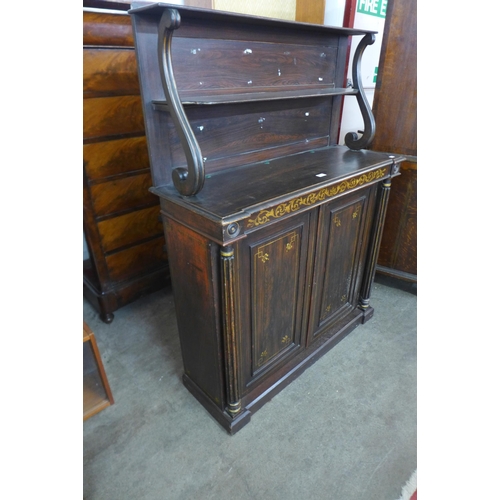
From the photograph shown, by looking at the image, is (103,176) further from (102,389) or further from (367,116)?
(367,116)

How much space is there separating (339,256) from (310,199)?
1.71 ft

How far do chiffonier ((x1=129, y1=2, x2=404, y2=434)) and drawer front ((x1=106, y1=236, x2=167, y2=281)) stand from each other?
0.83m

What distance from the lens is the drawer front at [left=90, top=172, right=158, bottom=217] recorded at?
2017 mm

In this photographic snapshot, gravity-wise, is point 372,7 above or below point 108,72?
above

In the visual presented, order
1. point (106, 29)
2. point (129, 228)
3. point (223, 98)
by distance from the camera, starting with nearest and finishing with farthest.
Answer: point (223, 98) < point (106, 29) < point (129, 228)

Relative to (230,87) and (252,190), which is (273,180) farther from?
(230,87)

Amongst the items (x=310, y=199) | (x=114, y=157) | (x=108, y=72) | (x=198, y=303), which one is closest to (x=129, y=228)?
(x=114, y=157)

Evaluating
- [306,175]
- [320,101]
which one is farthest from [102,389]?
[320,101]

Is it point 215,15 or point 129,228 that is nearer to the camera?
point 215,15

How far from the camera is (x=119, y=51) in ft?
6.07

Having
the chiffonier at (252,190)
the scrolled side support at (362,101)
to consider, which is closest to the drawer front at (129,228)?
the chiffonier at (252,190)

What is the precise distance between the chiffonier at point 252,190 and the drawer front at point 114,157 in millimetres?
755

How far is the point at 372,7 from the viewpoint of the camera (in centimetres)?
285

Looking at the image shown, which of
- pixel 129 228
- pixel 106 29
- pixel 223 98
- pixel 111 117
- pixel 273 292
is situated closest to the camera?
pixel 223 98
